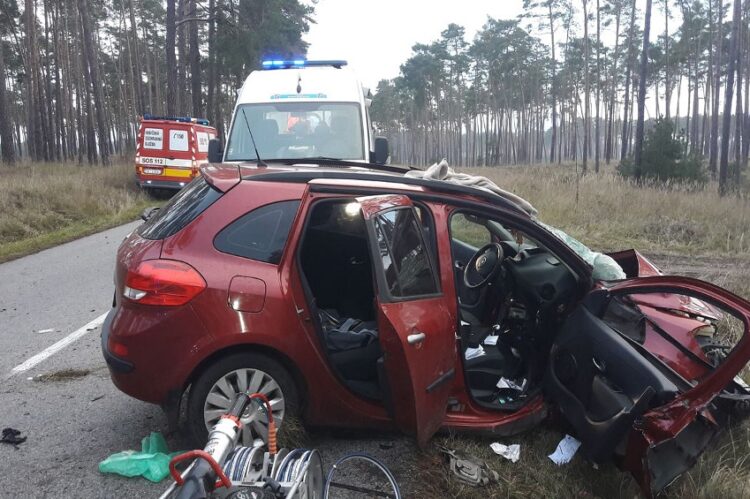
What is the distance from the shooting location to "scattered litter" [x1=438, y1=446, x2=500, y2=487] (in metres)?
3.03

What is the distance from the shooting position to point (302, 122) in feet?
26.0

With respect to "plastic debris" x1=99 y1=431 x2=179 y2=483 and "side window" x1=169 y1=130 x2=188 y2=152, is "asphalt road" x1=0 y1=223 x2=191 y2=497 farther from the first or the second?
"side window" x1=169 y1=130 x2=188 y2=152

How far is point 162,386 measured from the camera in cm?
305

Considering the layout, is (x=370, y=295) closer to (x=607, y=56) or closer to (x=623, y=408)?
(x=623, y=408)

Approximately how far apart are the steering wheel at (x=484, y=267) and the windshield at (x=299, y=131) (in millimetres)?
3906

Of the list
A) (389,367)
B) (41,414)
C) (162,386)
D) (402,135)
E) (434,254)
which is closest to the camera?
(389,367)

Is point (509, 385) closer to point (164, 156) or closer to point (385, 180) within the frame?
point (385, 180)

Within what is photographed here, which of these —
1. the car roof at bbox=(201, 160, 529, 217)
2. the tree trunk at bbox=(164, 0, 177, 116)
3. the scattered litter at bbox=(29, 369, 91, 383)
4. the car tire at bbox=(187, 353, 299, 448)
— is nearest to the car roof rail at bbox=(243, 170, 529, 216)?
the car roof at bbox=(201, 160, 529, 217)

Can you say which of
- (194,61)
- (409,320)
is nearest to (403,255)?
(409,320)

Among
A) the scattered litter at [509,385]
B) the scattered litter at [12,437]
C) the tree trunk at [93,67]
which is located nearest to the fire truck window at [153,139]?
the tree trunk at [93,67]

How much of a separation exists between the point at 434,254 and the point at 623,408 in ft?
4.22

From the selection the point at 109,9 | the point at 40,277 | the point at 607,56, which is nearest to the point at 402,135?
the point at 607,56

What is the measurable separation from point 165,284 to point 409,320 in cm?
132

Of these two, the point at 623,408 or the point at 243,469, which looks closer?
the point at 243,469
